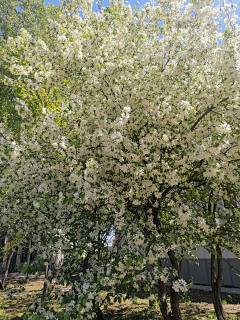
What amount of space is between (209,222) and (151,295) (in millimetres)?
2637

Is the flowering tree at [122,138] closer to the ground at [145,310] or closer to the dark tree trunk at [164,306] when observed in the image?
the dark tree trunk at [164,306]

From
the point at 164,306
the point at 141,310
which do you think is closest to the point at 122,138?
the point at 164,306

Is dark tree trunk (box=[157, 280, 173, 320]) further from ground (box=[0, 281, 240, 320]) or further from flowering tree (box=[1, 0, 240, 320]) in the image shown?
ground (box=[0, 281, 240, 320])

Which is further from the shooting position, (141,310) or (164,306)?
(141,310)

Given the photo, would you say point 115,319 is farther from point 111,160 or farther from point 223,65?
point 223,65

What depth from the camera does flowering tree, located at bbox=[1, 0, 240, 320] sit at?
5156 mm

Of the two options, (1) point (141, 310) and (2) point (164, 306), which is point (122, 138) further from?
(1) point (141, 310)

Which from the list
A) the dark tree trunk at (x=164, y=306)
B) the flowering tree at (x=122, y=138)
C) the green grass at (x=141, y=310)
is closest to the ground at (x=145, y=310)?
the green grass at (x=141, y=310)

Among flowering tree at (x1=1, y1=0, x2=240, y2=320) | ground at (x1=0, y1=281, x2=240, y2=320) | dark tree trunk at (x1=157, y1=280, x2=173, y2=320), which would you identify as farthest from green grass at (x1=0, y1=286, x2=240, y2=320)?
flowering tree at (x1=1, y1=0, x2=240, y2=320)

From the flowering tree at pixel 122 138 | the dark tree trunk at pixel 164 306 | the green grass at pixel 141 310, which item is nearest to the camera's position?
the flowering tree at pixel 122 138

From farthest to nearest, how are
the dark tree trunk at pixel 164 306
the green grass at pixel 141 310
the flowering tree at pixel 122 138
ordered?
1. the green grass at pixel 141 310
2. the dark tree trunk at pixel 164 306
3. the flowering tree at pixel 122 138

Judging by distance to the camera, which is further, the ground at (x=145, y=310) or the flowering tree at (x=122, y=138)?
the ground at (x=145, y=310)

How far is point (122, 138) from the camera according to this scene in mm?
5590

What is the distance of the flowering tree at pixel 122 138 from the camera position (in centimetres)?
516
